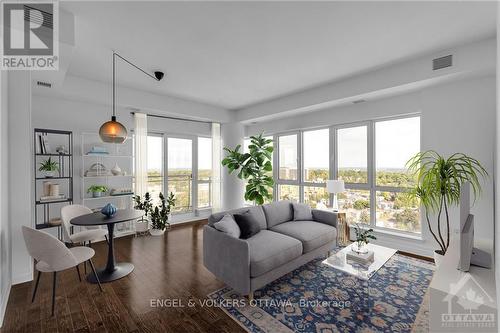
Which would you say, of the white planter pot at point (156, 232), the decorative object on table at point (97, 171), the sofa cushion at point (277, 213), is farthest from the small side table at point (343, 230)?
the decorative object on table at point (97, 171)

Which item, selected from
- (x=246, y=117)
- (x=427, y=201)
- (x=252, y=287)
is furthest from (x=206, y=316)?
(x=246, y=117)

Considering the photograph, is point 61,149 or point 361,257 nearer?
point 361,257

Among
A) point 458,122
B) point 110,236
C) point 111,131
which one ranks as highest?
point 458,122

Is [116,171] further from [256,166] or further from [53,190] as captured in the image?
[256,166]

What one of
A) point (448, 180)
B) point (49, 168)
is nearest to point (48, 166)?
point (49, 168)

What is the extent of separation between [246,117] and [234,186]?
1870 millimetres

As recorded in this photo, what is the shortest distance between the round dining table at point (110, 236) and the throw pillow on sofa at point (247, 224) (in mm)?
1311

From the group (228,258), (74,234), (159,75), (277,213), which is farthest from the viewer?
(277,213)

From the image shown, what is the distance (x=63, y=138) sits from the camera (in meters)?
3.97

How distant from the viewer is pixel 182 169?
575 cm

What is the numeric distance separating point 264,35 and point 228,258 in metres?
2.52

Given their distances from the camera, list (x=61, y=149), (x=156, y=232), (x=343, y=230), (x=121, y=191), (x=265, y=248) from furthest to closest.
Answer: (x=156, y=232) < (x=121, y=191) < (x=343, y=230) < (x=61, y=149) < (x=265, y=248)

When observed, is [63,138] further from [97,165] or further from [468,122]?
[468,122]

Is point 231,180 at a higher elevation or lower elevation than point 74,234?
higher
